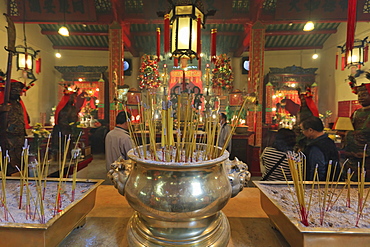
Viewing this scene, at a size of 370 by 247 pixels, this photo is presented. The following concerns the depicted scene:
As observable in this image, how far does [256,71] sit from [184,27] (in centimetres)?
221

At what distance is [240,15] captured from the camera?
4.25m

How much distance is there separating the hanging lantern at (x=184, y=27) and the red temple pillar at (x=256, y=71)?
2.01 metres

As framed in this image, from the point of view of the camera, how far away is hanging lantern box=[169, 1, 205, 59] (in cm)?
193

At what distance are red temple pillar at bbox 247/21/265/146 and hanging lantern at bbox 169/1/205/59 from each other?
2.01 metres

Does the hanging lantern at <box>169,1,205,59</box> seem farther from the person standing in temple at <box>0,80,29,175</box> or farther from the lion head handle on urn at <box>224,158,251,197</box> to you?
the person standing in temple at <box>0,80,29,175</box>

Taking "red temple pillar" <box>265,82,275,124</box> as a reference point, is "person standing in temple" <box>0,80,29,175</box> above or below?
below

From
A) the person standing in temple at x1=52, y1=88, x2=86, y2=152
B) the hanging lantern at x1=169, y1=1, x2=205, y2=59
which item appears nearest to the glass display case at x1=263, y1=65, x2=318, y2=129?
the hanging lantern at x1=169, y1=1, x2=205, y2=59

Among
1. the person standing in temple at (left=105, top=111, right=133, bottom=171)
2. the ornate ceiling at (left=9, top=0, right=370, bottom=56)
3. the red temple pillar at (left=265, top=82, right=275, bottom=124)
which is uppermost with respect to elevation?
the ornate ceiling at (left=9, top=0, right=370, bottom=56)

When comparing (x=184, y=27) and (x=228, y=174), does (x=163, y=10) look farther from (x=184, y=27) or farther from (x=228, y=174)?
(x=228, y=174)

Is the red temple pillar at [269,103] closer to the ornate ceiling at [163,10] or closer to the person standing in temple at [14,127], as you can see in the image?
the ornate ceiling at [163,10]

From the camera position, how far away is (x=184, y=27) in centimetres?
197

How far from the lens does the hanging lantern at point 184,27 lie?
1.93 m

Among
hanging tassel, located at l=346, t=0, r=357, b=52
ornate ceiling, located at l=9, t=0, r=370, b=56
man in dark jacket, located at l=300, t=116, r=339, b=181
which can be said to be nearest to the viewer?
man in dark jacket, located at l=300, t=116, r=339, b=181

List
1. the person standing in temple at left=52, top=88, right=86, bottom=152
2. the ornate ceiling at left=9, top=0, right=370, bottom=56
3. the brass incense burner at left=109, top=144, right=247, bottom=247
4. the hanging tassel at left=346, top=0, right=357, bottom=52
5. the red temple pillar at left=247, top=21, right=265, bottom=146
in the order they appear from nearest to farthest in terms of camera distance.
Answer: the brass incense burner at left=109, top=144, right=247, bottom=247 → the hanging tassel at left=346, top=0, right=357, bottom=52 → the person standing in temple at left=52, top=88, right=86, bottom=152 → the red temple pillar at left=247, top=21, right=265, bottom=146 → the ornate ceiling at left=9, top=0, right=370, bottom=56
